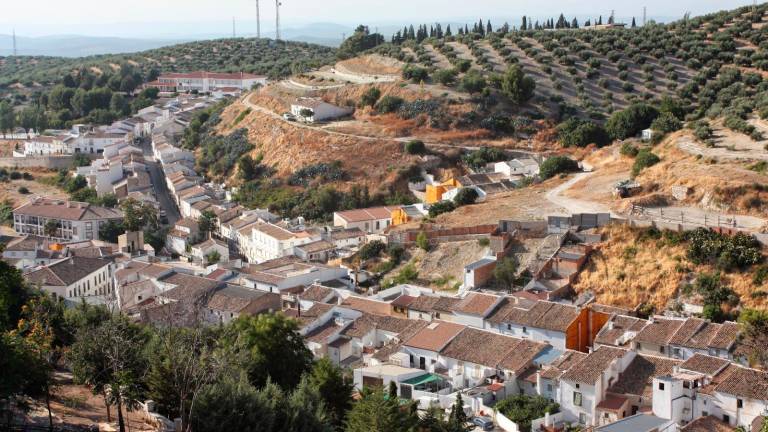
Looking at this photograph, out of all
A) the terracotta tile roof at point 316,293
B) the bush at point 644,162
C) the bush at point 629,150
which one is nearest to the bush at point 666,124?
the bush at point 629,150

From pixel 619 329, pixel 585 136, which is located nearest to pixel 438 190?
pixel 585 136

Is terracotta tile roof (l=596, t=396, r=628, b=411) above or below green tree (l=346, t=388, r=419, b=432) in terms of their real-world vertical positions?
below

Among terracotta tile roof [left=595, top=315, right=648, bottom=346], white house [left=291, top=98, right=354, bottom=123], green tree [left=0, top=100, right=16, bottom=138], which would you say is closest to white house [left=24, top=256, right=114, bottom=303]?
terracotta tile roof [left=595, top=315, right=648, bottom=346]

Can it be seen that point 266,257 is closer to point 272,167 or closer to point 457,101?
point 272,167

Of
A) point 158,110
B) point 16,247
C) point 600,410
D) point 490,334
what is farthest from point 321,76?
point 600,410

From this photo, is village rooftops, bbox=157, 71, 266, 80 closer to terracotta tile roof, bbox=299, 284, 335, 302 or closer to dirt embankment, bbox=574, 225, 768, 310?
terracotta tile roof, bbox=299, 284, 335, 302

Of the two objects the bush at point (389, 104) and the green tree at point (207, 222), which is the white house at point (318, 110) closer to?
the bush at point (389, 104)
